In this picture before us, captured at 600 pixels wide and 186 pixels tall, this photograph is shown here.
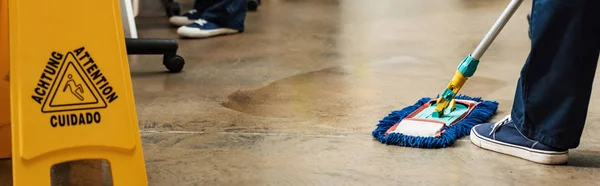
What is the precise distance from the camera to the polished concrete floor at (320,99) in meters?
1.47

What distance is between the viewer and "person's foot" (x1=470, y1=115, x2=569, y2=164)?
4.93ft

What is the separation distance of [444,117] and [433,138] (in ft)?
0.49

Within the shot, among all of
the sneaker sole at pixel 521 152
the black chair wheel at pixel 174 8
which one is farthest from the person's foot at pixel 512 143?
the black chair wheel at pixel 174 8

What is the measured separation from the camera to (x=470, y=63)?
1.68 meters

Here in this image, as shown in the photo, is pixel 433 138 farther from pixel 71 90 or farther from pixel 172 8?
pixel 172 8

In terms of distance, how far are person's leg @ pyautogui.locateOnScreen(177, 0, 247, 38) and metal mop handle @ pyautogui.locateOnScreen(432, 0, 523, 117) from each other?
1.39 metres

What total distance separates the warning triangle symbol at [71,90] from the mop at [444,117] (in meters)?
0.66

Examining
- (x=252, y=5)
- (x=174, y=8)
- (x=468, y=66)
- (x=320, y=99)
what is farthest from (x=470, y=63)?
(x=252, y=5)

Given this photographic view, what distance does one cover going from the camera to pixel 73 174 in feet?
4.75

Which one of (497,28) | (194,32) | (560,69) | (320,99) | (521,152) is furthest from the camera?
(194,32)

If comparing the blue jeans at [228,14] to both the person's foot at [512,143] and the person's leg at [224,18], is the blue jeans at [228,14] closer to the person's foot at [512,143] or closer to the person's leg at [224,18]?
the person's leg at [224,18]

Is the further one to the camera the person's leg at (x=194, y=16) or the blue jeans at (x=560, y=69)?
the person's leg at (x=194, y=16)

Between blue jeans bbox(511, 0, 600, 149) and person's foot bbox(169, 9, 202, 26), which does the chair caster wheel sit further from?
blue jeans bbox(511, 0, 600, 149)

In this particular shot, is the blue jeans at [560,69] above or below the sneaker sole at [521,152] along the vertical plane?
above
